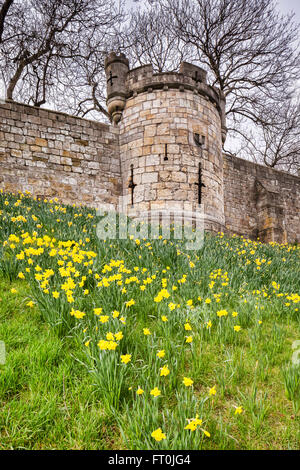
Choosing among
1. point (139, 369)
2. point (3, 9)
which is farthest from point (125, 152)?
point (3, 9)

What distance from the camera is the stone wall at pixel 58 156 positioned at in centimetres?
792

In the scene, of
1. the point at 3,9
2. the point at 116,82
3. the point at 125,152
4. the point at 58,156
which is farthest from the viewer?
the point at 3,9

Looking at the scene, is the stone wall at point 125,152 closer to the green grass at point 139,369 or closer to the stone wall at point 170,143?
the stone wall at point 170,143

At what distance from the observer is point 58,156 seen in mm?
8523

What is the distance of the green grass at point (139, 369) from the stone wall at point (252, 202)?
9245mm

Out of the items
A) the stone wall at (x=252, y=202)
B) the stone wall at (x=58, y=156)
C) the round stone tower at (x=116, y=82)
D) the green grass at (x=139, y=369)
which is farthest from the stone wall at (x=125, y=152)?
the green grass at (x=139, y=369)

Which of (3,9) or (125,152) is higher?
(3,9)

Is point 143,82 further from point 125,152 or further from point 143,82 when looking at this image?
point 125,152

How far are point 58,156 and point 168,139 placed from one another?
323 cm

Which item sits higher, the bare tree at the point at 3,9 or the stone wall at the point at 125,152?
the bare tree at the point at 3,9

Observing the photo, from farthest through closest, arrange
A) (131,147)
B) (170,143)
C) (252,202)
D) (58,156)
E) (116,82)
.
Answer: (252,202), (116,82), (131,147), (58,156), (170,143)

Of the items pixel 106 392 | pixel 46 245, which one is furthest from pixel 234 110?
pixel 106 392

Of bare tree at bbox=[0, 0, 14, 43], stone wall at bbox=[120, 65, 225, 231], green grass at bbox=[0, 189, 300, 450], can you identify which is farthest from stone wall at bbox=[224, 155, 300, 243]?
bare tree at bbox=[0, 0, 14, 43]

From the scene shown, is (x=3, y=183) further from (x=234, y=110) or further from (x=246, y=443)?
(x=234, y=110)
